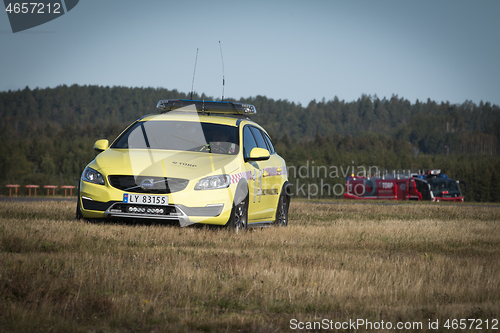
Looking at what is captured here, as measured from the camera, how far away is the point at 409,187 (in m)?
57.3

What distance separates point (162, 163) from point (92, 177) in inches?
43.5

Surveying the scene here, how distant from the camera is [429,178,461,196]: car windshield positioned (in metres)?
55.0

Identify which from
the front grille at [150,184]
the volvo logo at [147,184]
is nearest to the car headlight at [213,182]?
the front grille at [150,184]

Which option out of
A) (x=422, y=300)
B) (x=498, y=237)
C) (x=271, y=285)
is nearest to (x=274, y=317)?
(x=271, y=285)

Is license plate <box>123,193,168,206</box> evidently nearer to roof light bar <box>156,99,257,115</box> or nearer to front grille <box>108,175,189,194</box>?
front grille <box>108,175,189,194</box>

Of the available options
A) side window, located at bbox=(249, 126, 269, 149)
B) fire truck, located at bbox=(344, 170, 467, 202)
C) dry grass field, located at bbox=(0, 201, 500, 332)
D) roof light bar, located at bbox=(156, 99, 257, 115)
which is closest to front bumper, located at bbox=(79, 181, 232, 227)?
dry grass field, located at bbox=(0, 201, 500, 332)

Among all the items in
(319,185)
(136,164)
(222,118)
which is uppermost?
(222,118)

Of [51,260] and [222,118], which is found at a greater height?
[222,118]

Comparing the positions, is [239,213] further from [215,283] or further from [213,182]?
[215,283]

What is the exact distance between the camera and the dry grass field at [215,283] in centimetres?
416

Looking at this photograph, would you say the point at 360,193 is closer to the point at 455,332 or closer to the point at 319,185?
the point at 455,332

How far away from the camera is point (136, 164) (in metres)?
8.91

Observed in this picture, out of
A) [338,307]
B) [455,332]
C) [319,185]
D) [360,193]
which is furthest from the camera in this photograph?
[319,185]

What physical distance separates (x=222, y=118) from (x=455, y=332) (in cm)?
722
